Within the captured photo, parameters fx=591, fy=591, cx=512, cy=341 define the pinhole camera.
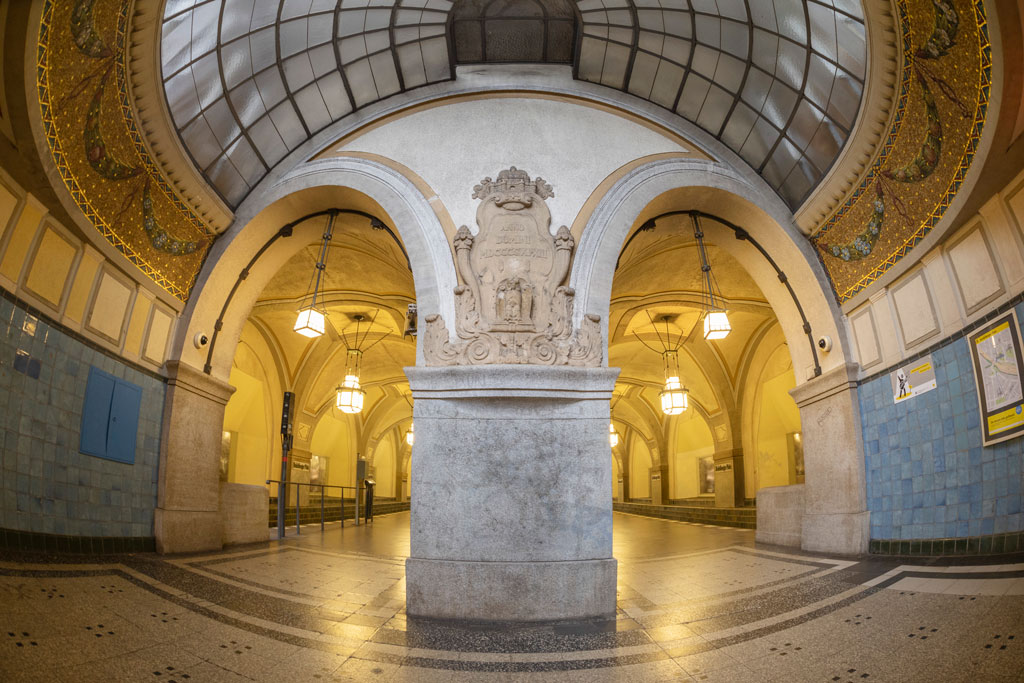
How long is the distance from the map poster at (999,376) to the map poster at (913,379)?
605 millimetres

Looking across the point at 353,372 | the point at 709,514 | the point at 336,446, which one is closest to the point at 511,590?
the point at 709,514

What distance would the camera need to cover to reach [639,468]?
29.5m

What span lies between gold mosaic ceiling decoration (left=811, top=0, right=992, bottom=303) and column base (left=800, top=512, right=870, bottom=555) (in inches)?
109

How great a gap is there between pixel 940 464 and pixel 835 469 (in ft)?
4.53

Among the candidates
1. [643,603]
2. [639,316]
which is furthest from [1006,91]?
[639,316]

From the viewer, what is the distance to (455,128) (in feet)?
23.2

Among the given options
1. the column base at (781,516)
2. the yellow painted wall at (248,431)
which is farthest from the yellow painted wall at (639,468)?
the column base at (781,516)

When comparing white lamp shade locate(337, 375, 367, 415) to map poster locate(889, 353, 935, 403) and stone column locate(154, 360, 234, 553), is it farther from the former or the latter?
map poster locate(889, 353, 935, 403)

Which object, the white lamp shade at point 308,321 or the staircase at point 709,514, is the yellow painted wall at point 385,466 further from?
the white lamp shade at point 308,321

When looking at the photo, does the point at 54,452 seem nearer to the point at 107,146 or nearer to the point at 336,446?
the point at 107,146

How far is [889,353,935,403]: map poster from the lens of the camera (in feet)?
20.8

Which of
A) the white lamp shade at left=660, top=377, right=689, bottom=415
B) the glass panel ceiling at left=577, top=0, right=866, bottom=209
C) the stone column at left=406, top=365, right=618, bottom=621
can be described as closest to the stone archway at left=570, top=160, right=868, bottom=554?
the glass panel ceiling at left=577, top=0, right=866, bottom=209

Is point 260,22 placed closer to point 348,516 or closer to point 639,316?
point 639,316

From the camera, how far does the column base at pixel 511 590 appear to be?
5117 mm
